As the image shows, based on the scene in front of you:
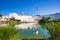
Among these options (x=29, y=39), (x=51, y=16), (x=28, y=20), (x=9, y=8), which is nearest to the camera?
(x=29, y=39)

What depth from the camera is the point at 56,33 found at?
253 inches

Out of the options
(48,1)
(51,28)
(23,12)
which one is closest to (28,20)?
(23,12)

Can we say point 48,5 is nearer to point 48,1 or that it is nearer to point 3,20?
point 48,1

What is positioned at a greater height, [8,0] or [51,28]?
[8,0]

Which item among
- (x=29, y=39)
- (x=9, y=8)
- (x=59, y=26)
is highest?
(x=9, y=8)

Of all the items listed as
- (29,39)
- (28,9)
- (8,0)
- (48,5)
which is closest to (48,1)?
(48,5)

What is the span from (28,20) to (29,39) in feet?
12.6

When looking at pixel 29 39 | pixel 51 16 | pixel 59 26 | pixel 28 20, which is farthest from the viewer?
pixel 28 20

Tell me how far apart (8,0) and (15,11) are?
1.82ft

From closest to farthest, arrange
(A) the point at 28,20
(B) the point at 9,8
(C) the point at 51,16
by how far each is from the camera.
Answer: (B) the point at 9,8 < (C) the point at 51,16 < (A) the point at 28,20

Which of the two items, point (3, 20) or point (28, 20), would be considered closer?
point (3, 20)

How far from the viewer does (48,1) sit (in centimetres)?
1038

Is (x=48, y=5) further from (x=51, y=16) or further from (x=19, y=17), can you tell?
(x=19, y=17)

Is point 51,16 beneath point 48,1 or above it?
beneath
